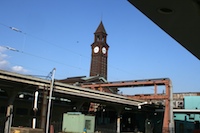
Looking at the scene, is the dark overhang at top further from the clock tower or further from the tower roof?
the tower roof

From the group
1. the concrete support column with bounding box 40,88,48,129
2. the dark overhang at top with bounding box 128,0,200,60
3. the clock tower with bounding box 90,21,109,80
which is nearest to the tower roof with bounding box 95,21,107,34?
the clock tower with bounding box 90,21,109,80

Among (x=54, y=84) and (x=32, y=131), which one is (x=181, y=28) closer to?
(x=32, y=131)

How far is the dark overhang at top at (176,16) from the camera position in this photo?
342 cm

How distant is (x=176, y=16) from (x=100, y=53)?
104 m

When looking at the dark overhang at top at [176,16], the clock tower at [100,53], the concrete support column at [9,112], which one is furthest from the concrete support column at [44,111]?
the clock tower at [100,53]

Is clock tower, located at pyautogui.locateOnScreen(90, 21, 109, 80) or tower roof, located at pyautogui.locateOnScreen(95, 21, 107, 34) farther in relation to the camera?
tower roof, located at pyautogui.locateOnScreen(95, 21, 107, 34)

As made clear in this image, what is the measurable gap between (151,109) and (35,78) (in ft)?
98.9

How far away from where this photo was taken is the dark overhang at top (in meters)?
3.42

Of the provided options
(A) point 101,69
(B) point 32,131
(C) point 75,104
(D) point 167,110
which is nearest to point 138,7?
(B) point 32,131

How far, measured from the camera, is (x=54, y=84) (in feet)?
102

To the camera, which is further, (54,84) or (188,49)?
(54,84)

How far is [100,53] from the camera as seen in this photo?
108 m

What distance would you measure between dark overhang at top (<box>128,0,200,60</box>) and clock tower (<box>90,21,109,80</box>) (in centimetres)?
10163

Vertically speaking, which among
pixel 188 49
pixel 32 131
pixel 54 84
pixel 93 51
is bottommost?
pixel 32 131
